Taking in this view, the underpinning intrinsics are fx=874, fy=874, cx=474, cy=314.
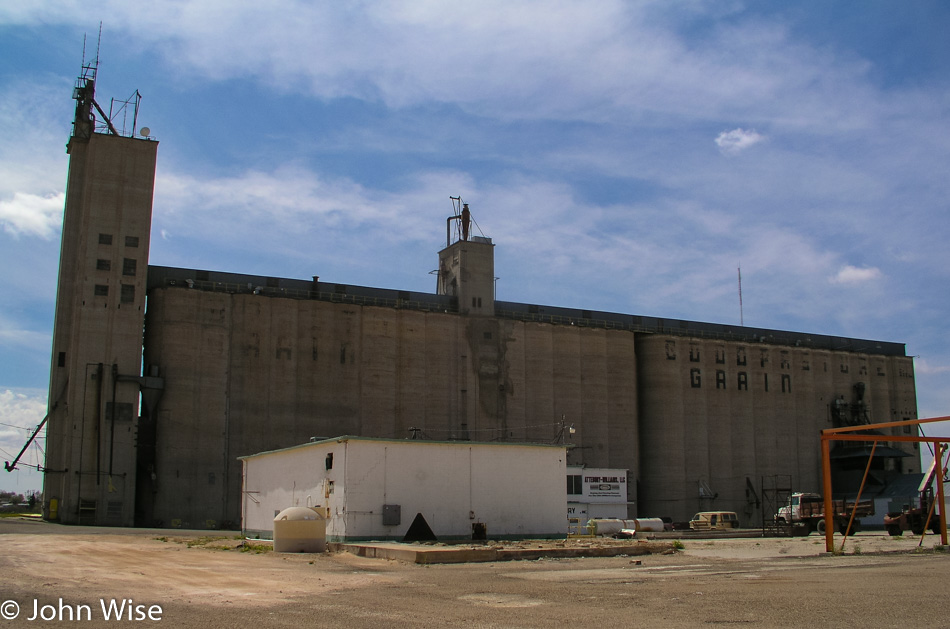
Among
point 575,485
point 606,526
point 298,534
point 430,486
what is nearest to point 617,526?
point 606,526

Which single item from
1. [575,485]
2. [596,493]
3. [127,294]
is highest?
[127,294]

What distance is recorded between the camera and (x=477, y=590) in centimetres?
1791

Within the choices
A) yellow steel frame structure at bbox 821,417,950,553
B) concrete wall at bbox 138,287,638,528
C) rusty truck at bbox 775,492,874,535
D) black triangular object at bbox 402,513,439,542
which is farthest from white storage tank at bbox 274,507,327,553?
concrete wall at bbox 138,287,638,528

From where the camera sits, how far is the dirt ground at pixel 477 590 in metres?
13.6

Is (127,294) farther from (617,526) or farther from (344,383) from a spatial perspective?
(617,526)

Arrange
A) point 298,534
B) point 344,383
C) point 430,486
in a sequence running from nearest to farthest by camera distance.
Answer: point 298,534
point 430,486
point 344,383

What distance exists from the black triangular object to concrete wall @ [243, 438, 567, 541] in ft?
2.79

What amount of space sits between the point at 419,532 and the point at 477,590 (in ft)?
55.6

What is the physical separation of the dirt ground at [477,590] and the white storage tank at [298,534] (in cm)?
172

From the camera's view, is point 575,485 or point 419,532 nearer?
point 419,532

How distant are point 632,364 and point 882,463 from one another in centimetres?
3139

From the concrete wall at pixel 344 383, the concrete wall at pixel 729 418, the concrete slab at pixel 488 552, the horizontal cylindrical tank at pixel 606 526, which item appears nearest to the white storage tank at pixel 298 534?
the concrete slab at pixel 488 552

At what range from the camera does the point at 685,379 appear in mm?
87562

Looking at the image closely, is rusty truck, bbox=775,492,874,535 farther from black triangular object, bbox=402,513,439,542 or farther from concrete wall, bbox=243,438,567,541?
black triangular object, bbox=402,513,439,542
